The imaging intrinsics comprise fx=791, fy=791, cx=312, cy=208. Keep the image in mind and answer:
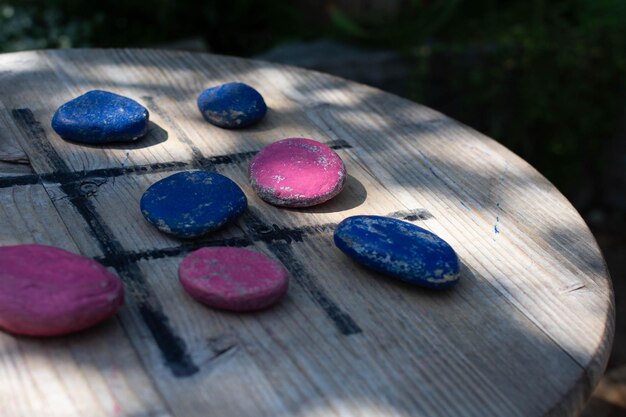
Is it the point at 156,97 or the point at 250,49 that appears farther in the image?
the point at 250,49

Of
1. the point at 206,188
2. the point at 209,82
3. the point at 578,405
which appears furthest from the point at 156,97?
the point at 578,405

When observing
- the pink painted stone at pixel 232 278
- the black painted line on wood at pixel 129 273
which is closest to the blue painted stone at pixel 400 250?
the pink painted stone at pixel 232 278

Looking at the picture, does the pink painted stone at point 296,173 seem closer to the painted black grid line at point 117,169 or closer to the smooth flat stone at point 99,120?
the painted black grid line at point 117,169

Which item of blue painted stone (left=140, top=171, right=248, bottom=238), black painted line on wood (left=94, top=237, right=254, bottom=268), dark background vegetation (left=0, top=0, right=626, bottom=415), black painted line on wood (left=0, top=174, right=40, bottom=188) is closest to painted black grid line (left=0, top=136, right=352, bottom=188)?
black painted line on wood (left=0, top=174, right=40, bottom=188)

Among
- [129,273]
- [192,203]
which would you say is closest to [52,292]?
[129,273]

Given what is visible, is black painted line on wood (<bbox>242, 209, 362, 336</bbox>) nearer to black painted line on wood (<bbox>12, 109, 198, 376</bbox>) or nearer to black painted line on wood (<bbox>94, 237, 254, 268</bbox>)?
black painted line on wood (<bbox>94, 237, 254, 268</bbox>)

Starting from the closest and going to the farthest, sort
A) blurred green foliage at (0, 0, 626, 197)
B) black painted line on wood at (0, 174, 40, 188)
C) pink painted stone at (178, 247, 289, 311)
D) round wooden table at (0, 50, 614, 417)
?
round wooden table at (0, 50, 614, 417) → pink painted stone at (178, 247, 289, 311) → black painted line on wood at (0, 174, 40, 188) → blurred green foliage at (0, 0, 626, 197)

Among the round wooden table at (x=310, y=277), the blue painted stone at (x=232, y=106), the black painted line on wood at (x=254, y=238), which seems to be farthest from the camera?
the blue painted stone at (x=232, y=106)

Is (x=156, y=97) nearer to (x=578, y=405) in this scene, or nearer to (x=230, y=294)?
(x=230, y=294)
